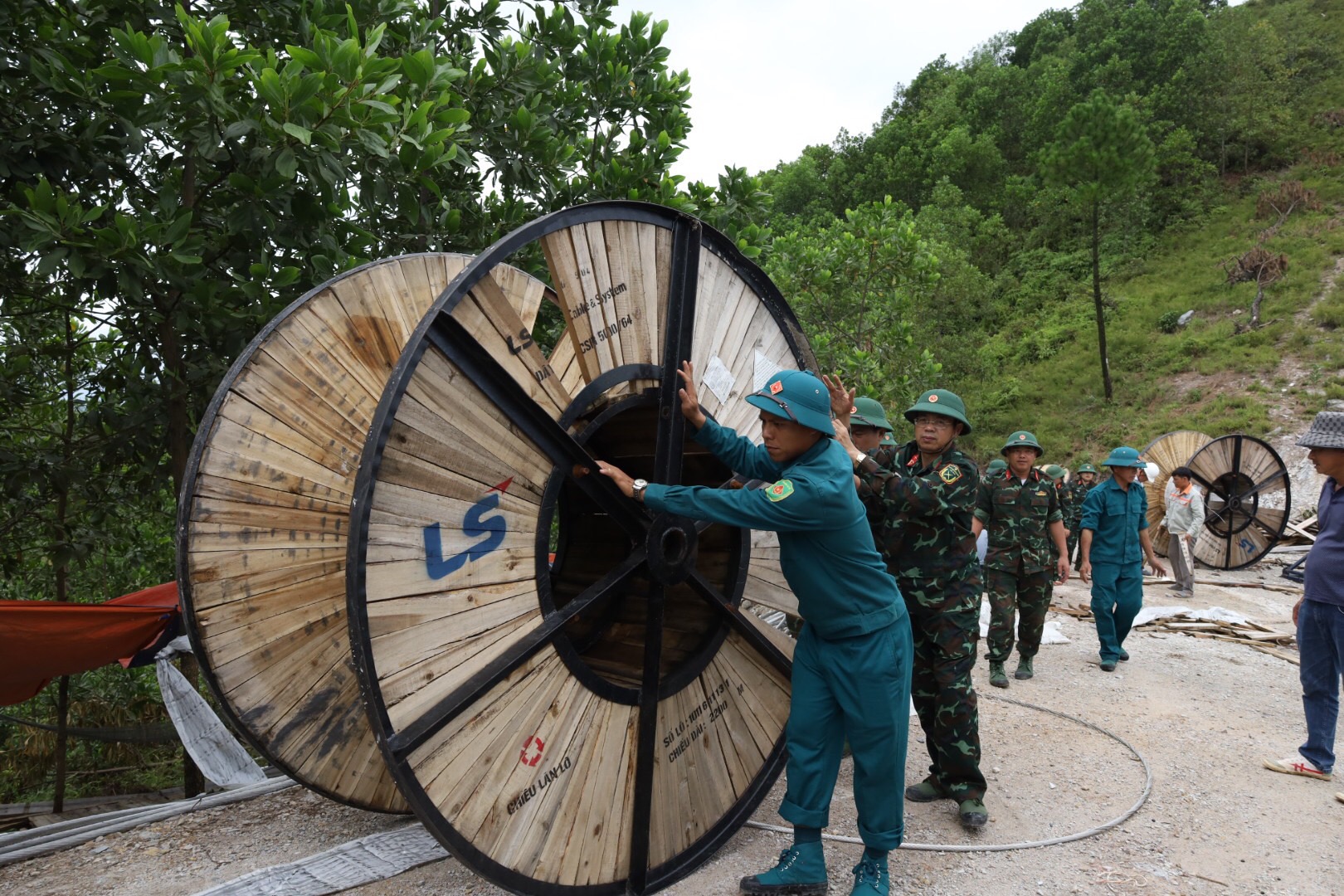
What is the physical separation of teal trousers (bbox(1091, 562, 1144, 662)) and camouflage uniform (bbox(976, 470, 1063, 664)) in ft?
2.72

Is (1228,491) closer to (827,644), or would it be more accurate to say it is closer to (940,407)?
(940,407)

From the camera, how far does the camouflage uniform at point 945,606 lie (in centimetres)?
421

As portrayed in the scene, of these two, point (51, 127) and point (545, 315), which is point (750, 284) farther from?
point (51, 127)

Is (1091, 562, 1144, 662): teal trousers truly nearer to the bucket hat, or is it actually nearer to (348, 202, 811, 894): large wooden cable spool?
the bucket hat

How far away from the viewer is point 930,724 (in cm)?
438

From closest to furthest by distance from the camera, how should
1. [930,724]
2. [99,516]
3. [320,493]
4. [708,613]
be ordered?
[320,493] → [708,613] → [930,724] → [99,516]

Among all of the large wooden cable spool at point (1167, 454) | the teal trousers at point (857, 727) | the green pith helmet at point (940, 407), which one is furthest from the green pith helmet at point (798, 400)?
the large wooden cable spool at point (1167, 454)

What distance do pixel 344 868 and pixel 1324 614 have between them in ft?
17.4

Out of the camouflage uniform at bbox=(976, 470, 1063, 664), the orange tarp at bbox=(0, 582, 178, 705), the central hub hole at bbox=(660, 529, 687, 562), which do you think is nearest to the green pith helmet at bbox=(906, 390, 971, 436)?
the central hub hole at bbox=(660, 529, 687, 562)

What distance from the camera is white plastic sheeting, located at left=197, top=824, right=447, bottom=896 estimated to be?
3346 mm

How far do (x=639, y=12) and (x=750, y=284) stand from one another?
366 centimetres

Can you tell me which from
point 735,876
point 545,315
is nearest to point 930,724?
point 735,876

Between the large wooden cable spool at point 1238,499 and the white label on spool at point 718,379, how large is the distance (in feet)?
43.2

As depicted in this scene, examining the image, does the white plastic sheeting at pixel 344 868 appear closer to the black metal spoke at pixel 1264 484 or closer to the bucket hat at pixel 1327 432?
the bucket hat at pixel 1327 432
